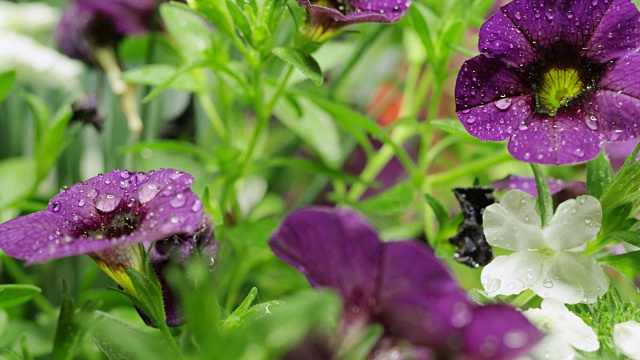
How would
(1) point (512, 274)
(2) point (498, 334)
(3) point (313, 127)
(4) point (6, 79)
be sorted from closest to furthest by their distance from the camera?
1. (2) point (498, 334)
2. (1) point (512, 274)
3. (4) point (6, 79)
4. (3) point (313, 127)

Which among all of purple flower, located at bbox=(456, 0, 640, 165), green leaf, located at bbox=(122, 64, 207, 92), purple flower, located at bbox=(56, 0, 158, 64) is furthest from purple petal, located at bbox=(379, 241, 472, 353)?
purple flower, located at bbox=(56, 0, 158, 64)

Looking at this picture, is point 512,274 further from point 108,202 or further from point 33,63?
point 33,63

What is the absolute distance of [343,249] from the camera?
27 centimetres

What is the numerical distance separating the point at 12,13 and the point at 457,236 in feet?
1.73

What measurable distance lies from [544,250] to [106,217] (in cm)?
22

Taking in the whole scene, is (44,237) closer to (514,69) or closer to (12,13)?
(514,69)

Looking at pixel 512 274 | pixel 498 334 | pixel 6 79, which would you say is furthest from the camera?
pixel 6 79

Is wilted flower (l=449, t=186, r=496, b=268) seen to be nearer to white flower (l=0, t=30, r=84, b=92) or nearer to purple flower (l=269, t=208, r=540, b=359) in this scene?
purple flower (l=269, t=208, r=540, b=359)

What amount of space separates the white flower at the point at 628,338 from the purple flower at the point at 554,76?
0.09 meters

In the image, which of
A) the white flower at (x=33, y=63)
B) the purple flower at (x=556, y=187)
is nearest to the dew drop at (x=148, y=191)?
the purple flower at (x=556, y=187)

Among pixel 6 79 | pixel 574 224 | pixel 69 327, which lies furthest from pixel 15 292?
pixel 574 224

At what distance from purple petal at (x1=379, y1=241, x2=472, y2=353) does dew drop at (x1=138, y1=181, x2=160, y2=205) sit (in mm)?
113

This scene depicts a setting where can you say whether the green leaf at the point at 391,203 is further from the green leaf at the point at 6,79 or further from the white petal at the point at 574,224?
the green leaf at the point at 6,79

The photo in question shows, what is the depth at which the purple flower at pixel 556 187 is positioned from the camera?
15.8 inches
